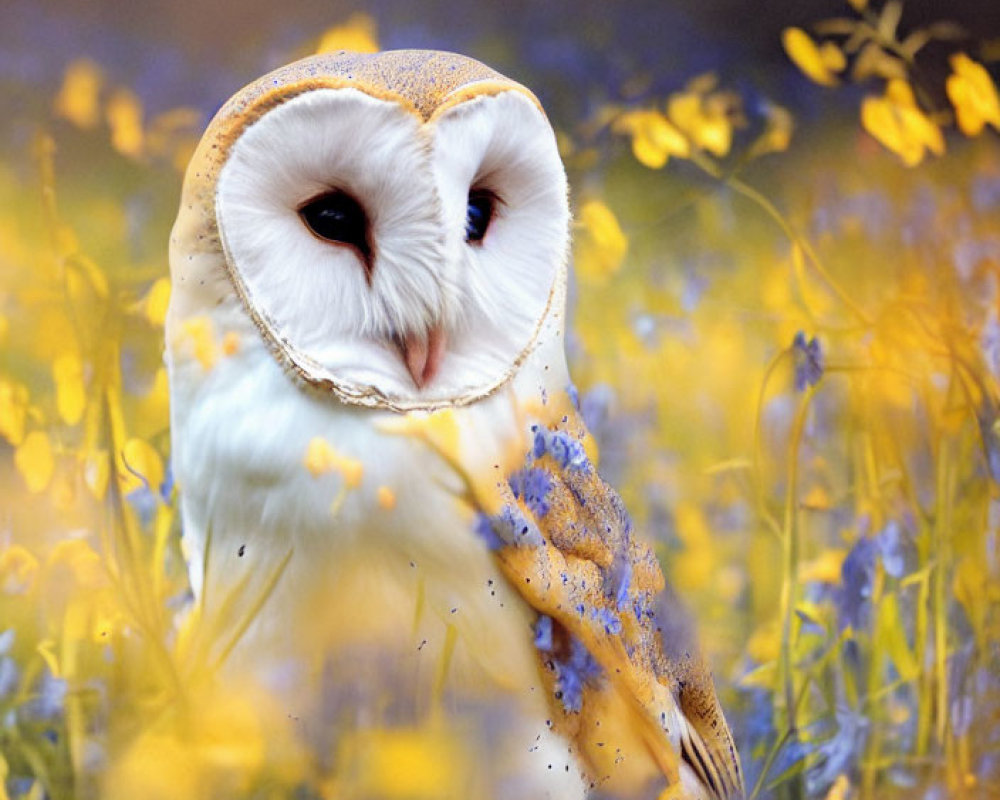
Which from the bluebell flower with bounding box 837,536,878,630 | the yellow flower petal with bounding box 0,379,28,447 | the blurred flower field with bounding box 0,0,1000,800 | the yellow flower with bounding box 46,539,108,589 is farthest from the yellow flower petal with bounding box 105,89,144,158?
the bluebell flower with bounding box 837,536,878,630

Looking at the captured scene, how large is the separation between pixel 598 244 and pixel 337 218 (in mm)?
275

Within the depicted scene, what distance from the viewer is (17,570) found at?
900 millimetres

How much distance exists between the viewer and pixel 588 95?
1.01 m

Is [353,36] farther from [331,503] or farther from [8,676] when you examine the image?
[8,676]

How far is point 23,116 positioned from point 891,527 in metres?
0.87

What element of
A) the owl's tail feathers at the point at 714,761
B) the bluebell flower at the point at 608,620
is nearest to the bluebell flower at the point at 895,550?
the owl's tail feathers at the point at 714,761

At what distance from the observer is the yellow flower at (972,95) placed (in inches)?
46.2

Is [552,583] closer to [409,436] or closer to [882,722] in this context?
[409,436]

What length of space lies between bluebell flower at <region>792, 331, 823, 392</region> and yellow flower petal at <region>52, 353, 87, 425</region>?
0.64 meters

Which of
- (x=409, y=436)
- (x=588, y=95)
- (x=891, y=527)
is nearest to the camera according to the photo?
(x=409, y=436)

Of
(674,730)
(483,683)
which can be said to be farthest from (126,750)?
(674,730)

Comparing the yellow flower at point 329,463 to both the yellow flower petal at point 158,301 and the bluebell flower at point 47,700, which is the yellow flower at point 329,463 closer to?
the yellow flower petal at point 158,301

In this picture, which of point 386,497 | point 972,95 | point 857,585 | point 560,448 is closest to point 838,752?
point 857,585

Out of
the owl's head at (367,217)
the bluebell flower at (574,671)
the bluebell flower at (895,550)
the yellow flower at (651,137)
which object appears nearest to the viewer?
the owl's head at (367,217)
